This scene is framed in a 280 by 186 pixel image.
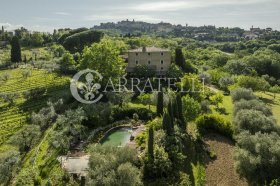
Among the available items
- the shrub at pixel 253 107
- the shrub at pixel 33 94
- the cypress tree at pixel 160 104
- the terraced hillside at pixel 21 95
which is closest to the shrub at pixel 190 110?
the cypress tree at pixel 160 104

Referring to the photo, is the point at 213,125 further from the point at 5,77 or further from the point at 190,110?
the point at 5,77

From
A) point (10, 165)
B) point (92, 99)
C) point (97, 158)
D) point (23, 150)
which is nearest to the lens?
point (97, 158)

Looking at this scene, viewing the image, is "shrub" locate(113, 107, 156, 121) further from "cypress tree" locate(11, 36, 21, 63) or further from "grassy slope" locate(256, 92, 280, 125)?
"cypress tree" locate(11, 36, 21, 63)

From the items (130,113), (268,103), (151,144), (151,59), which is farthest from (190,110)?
(268,103)

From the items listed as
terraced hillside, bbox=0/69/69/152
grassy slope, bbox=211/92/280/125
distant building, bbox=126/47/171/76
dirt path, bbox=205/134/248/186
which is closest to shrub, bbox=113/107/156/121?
dirt path, bbox=205/134/248/186

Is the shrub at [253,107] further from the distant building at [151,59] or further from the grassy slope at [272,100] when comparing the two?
the distant building at [151,59]

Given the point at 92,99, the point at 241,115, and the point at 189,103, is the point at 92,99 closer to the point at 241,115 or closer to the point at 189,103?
the point at 189,103

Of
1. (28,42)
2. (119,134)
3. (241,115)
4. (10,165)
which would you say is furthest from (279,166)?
(28,42)
